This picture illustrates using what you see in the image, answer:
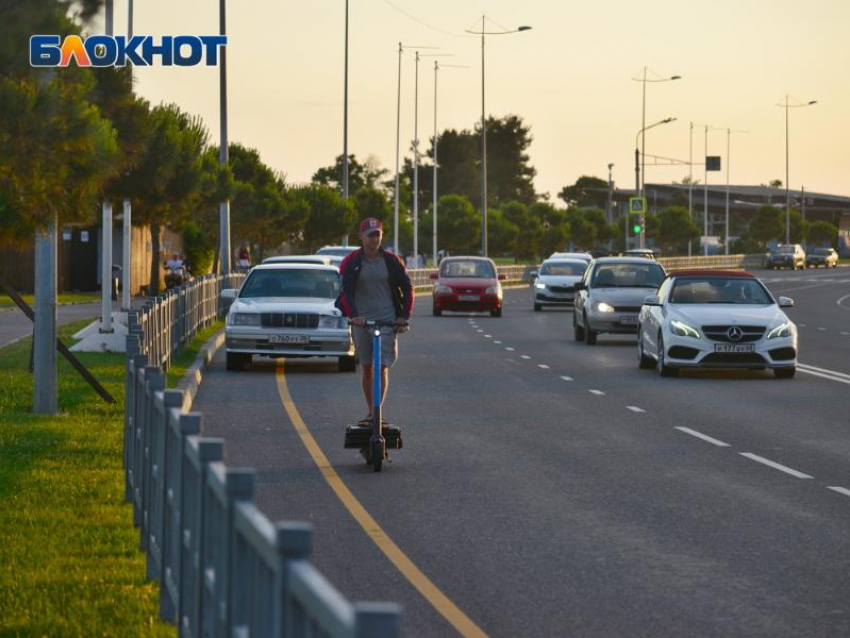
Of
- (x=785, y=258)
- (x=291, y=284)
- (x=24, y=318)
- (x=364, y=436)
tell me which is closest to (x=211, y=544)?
(x=364, y=436)

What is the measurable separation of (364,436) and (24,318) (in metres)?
28.6

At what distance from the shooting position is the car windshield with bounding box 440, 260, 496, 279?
160ft

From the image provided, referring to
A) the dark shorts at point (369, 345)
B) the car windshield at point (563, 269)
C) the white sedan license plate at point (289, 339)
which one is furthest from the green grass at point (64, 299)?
the dark shorts at point (369, 345)

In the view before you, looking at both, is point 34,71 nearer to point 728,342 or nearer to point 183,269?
point 728,342

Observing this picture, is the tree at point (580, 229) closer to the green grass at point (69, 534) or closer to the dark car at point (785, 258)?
the dark car at point (785, 258)

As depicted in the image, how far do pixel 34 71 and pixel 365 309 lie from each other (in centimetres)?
331

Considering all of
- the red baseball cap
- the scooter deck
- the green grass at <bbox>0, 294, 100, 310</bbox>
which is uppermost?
the red baseball cap

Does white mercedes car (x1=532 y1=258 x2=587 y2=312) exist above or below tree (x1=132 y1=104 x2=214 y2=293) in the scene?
below

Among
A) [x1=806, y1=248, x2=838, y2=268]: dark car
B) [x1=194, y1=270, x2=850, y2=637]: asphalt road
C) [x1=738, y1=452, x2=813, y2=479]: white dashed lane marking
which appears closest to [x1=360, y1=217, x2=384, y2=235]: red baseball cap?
[x1=194, y1=270, x2=850, y2=637]: asphalt road

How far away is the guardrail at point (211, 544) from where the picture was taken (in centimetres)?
394

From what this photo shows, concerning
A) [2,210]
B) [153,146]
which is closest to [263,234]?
[153,146]

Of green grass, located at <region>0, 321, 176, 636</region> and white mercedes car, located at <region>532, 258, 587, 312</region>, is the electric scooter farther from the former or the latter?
white mercedes car, located at <region>532, 258, 587, 312</region>

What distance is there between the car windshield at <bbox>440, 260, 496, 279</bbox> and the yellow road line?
31.2 meters

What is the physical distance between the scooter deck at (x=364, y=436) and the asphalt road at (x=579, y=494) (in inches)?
10.0
